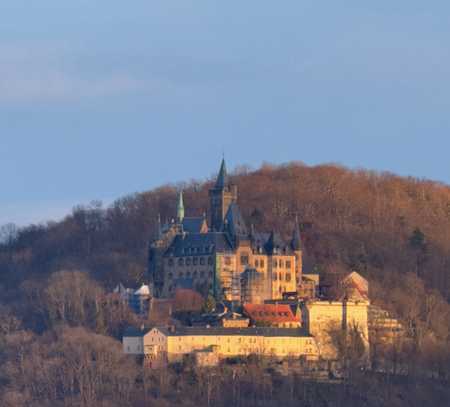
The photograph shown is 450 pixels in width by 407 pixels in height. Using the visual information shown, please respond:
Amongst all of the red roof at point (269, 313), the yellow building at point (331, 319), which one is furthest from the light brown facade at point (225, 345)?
the red roof at point (269, 313)

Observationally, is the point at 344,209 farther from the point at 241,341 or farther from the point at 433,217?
the point at 241,341

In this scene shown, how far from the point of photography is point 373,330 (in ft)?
475

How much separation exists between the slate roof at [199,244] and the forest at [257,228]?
4.27m

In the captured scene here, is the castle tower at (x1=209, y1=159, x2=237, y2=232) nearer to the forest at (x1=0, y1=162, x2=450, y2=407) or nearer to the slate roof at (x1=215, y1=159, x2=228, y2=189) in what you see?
the slate roof at (x1=215, y1=159, x2=228, y2=189)

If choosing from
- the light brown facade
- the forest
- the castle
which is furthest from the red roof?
the forest

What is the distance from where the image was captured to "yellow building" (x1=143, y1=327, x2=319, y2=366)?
444 ft

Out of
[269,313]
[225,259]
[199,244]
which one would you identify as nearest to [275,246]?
[225,259]

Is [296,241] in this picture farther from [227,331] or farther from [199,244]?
[227,331]

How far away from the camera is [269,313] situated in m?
142

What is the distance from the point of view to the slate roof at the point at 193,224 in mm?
151375

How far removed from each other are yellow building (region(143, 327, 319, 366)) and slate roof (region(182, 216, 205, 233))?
14607mm

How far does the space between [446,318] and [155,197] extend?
3310cm

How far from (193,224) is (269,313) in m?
12.7

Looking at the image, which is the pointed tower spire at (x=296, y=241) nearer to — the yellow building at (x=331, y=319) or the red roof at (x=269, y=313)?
the yellow building at (x=331, y=319)
